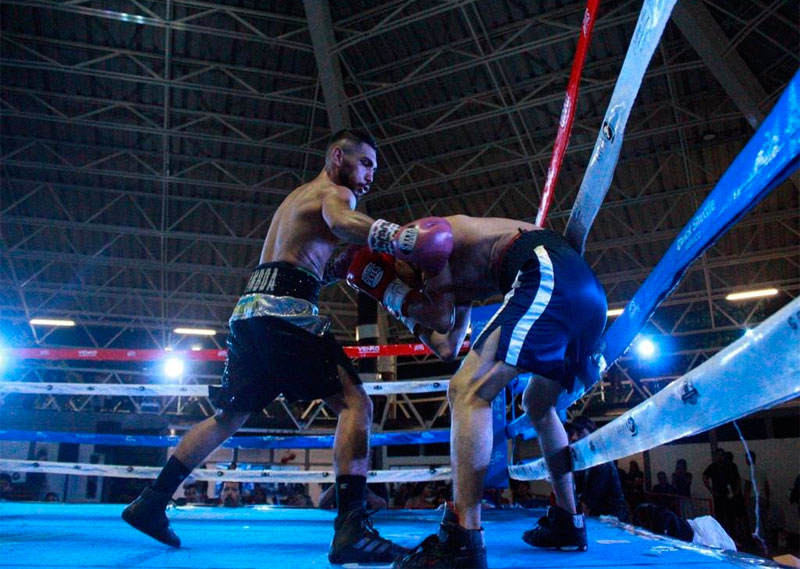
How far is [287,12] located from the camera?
798 cm

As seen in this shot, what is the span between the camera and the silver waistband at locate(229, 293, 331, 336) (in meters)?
1.85

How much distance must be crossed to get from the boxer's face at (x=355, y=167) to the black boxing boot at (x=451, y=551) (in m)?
1.14

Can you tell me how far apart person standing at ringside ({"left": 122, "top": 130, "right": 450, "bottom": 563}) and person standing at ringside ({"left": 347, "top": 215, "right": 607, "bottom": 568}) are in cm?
20

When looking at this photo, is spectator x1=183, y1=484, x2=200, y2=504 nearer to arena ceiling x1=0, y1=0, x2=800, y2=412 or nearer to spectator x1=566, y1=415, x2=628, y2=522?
Answer: arena ceiling x1=0, y1=0, x2=800, y2=412

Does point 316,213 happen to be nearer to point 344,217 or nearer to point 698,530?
point 344,217

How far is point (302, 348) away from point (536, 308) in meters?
0.77

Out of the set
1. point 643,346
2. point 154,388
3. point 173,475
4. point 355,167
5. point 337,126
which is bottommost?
point 173,475

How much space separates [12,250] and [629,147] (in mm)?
11327

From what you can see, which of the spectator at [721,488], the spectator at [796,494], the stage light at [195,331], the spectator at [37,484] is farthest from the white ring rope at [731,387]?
the stage light at [195,331]

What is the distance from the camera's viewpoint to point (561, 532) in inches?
70.7

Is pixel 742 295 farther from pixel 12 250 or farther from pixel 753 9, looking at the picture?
pixel 12 250

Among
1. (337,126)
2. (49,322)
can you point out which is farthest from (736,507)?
(49,322)

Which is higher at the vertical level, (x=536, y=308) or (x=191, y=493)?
(x=536, y=308)

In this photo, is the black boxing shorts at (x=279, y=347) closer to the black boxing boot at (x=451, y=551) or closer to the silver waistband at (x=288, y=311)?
the silver waistband at (x=288, y=311)
